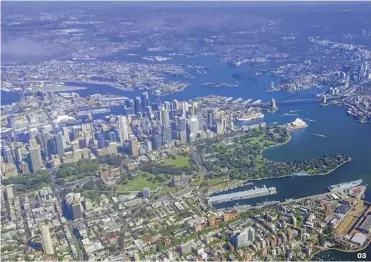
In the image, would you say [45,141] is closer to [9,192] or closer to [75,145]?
[75,145]

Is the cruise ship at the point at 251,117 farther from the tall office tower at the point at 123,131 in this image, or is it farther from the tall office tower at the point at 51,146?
the tall office tower at the point at 51,146

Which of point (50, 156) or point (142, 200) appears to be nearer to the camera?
point (142, 200)

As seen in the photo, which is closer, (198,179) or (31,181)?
(198,179)

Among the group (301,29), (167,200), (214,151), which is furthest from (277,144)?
(301,29)

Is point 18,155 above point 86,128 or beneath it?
beneath

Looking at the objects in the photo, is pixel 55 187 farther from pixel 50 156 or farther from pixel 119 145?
pixel 119 145

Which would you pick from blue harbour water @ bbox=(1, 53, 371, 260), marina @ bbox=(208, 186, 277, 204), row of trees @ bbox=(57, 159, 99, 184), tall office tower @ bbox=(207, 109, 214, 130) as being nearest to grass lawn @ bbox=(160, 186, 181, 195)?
marina @ bbox=(208, 186, 277, 204)

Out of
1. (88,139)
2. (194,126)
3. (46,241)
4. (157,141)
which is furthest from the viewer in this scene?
(194,126)

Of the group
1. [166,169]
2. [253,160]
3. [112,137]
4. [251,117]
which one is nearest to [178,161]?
[166,169]
